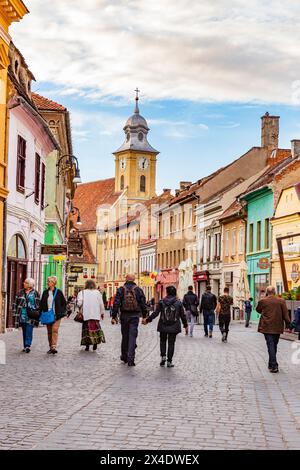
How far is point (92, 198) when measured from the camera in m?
134

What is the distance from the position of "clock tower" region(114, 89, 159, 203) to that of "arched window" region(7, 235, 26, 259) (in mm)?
97951

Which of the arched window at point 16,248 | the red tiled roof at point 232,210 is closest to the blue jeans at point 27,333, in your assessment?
the arched window at point 16,248

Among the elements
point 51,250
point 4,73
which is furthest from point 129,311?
point 51,250

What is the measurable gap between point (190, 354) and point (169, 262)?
57.6m

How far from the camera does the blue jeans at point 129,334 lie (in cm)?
1644

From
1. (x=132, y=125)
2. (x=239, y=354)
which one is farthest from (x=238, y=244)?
(x=132, y=125)

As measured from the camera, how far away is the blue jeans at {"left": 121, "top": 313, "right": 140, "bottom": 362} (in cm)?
1644

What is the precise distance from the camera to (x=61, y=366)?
15.8m

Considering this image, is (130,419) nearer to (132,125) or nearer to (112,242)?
(112,242)

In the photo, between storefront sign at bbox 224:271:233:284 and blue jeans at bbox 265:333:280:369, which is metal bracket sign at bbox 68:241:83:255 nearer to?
storefront sign at bbox 224:271:233:284

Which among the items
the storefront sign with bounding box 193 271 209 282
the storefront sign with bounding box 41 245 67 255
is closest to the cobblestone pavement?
the storefront sign with bounding box 41 245 67 255

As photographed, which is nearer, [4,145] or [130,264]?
[4,145]

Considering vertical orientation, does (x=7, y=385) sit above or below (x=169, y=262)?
below

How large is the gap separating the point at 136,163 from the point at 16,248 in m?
104
